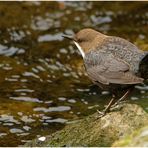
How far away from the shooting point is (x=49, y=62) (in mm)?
7207

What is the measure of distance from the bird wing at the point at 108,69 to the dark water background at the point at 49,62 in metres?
0.98

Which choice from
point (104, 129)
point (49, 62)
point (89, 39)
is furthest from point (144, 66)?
point (49, 62)

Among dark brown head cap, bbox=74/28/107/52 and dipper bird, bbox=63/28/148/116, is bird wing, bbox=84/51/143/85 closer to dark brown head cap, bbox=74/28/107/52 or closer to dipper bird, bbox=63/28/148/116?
dipper bird, bbox=63/28/148/116

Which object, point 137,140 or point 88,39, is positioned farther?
point 88,39

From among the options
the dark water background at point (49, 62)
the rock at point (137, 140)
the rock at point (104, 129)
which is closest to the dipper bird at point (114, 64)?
the rock at point (104, 129)

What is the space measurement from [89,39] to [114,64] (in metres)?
0.65

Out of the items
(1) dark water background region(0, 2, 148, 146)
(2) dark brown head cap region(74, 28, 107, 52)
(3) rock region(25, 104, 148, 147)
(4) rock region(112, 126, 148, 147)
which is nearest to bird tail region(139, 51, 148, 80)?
(3) rock region(25, 104, 148, 147)

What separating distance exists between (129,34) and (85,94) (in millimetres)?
1935

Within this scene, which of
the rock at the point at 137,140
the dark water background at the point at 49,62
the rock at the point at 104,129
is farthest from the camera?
the dark water background at the point at 49,62

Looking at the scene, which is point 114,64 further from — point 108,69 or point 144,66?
point 144,66

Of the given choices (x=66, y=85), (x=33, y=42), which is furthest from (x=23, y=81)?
(x=33, y=42)

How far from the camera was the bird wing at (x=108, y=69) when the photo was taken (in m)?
4.40

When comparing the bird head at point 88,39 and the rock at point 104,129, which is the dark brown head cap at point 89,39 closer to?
the bird head at point 88,39

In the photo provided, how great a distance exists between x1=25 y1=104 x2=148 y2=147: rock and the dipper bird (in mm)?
203
